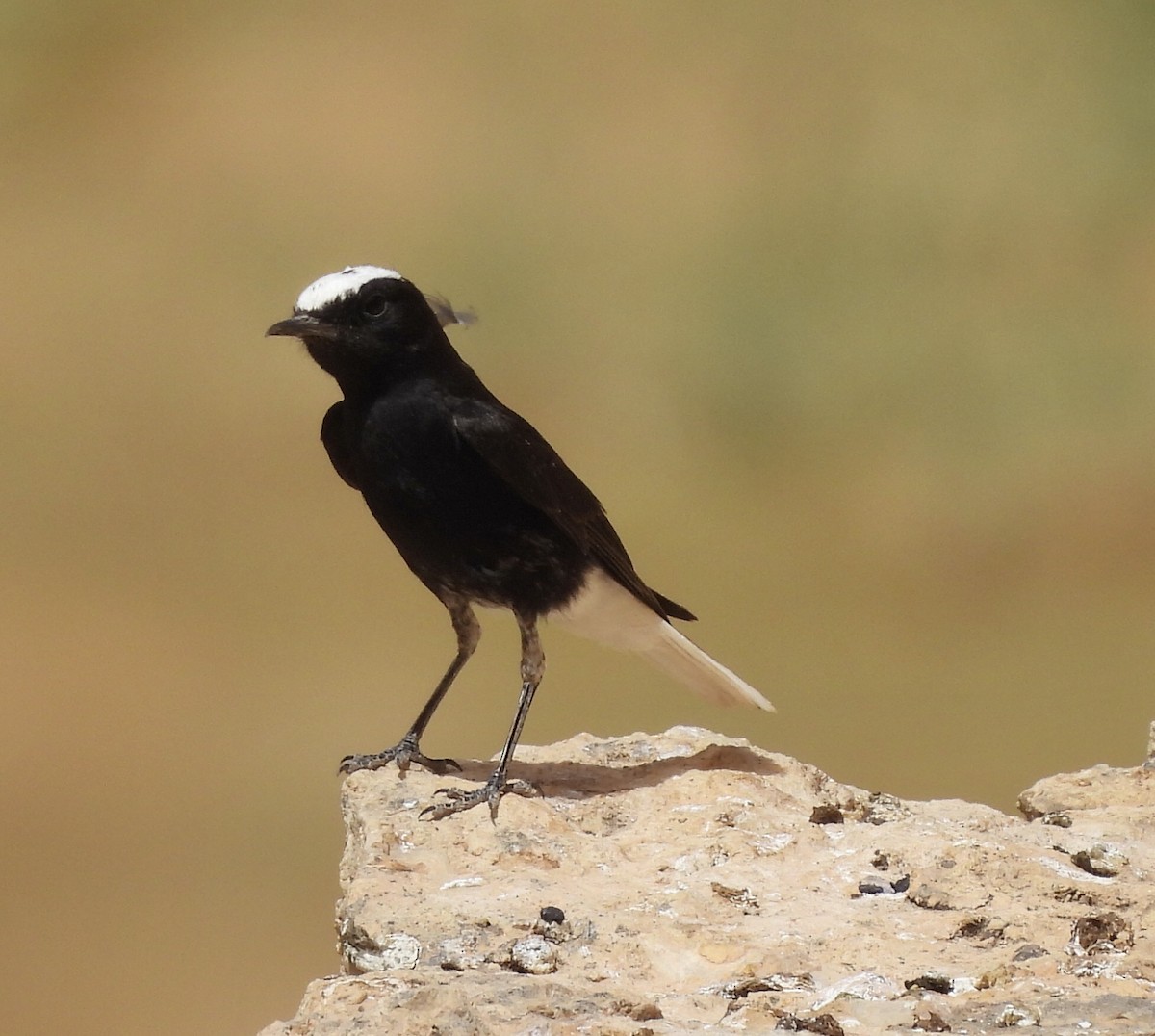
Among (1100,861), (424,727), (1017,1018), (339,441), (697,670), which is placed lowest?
(1017,1018)

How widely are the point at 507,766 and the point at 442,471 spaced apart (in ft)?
2.71

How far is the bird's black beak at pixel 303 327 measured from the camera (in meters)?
4.21

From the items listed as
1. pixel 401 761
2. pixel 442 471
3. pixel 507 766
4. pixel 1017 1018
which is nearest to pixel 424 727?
pixel 401 761

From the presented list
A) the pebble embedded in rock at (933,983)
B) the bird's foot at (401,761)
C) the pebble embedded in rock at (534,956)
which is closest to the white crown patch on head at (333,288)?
the bird's foot at (401,761)

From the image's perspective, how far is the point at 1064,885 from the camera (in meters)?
3.54

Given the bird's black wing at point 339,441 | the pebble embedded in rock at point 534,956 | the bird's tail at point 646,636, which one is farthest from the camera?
the bird's tail at point 646,636

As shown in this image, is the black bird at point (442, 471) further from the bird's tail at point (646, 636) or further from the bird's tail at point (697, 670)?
the bird's tail at point (697, 670)

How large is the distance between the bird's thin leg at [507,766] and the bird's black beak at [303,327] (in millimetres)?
960

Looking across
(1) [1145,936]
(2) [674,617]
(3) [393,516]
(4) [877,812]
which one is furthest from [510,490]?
(1) [1145,936]

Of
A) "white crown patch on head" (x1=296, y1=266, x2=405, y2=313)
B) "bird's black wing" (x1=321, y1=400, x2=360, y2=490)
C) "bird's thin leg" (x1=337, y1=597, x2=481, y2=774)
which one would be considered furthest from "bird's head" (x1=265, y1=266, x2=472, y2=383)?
"bird's thin leg" (x1=337, y1=597, x2=481, y2=774)

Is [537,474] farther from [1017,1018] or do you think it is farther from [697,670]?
[1017,1018]

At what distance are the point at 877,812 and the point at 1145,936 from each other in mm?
1298

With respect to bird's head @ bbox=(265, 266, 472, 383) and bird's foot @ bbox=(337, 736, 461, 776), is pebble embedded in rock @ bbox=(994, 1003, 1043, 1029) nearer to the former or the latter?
bird's foot @ bbox=(337, 736, 461, 776)

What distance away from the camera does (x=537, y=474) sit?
14.6ft
